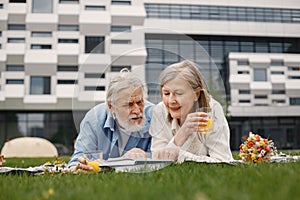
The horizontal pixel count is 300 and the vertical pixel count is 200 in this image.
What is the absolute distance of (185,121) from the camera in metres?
2.57

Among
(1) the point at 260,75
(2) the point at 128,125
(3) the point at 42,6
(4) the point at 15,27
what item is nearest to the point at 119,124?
(2) the point at 128,125

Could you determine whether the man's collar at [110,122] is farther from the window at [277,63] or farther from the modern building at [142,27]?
the window at [277,63]

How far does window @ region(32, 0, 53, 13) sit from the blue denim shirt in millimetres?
20075

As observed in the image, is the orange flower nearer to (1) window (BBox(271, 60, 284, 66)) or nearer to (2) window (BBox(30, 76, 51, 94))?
(2) window (BBox(30, 76, 51, 94))

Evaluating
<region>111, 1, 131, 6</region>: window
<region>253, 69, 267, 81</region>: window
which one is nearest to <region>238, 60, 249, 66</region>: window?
<region>253, 69, 267, 81</region>: window

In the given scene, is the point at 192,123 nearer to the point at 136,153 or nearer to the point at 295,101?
the point at 136,153

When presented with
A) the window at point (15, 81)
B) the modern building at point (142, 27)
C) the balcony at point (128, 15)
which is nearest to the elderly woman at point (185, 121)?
the modern building at point (142, 27)

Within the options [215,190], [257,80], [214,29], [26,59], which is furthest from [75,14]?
[215,190]

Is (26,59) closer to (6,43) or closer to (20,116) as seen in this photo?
(6,43)

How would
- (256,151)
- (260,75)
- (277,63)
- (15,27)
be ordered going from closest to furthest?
(256,151)
(15,27)
(277,63)
(260,75)

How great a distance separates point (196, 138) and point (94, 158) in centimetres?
76

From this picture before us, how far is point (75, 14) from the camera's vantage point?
2205 cm

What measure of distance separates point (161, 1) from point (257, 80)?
7.76 meters

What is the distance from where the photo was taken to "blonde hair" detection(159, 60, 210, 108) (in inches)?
99.9
